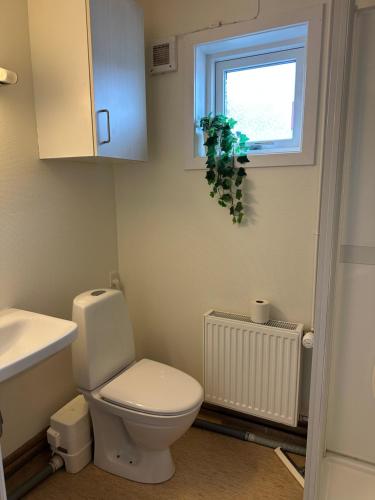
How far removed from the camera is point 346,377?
141 centimetres

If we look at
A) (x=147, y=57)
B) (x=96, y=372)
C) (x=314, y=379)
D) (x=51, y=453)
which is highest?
(x=147, y=57)

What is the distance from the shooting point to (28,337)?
1.41 meters

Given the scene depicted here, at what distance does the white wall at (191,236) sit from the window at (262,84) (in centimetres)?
6

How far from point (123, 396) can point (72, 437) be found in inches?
15.5

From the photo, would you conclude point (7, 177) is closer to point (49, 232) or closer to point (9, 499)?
point (49, 232)

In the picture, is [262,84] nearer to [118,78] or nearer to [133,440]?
[118,78]

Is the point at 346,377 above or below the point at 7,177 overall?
below

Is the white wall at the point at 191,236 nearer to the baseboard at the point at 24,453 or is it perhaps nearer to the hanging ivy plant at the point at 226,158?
the hanging ivy plant at the point at 226,158

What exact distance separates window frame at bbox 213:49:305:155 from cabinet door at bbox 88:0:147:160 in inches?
16.4

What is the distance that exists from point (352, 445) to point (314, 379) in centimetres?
51

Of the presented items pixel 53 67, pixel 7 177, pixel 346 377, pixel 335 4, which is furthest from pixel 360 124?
pixel 7 177

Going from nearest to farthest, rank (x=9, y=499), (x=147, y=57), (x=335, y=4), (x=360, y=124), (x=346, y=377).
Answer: (x=335, y=4), (x=360, y=124), (x=346, y=377), (x=9, y=499), (x=147, y=57)

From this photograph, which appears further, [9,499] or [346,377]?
[9,499]

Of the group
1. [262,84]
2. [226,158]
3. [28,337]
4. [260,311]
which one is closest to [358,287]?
[260,311]
